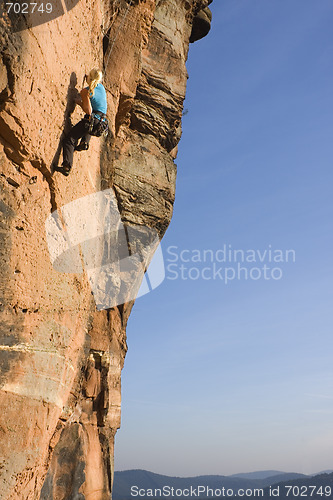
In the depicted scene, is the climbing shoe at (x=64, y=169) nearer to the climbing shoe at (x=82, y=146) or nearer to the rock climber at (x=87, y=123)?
the rock climber at (x=87, y=123)

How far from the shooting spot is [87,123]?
855 cm

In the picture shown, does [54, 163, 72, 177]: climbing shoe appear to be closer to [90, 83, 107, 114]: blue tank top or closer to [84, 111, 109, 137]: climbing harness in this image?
[84, 111, 109, 137]: climbing harness

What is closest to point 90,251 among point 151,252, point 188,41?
point 151,252

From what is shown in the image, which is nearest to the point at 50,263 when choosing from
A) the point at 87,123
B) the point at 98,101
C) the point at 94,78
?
the point at 87,123

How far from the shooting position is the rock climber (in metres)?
8.42

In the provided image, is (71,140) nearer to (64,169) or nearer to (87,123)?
(87,123)

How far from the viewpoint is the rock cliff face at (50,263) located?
7.06 m

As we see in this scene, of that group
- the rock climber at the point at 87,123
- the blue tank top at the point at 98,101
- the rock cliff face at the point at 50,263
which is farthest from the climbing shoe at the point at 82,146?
the blue tank top at the point at 98,101

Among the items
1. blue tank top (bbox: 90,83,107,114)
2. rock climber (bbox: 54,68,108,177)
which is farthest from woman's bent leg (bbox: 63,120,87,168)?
blue tank top (bbox: 90,83,107,114)

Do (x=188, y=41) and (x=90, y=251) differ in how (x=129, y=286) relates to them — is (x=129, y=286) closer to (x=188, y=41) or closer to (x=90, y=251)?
(x=90, y=251)

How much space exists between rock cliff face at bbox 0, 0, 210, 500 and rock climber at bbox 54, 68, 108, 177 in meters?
0.18

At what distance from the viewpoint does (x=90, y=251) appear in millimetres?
9859

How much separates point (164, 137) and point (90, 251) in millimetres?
6556

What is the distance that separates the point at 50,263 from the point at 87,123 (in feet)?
8.11
